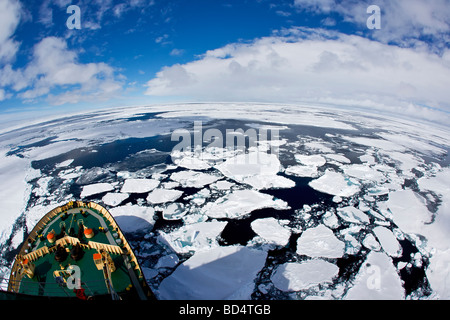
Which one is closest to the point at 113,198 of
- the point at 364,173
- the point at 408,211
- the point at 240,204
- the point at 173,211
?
the point at 173,211

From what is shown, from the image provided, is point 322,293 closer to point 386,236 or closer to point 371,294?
point 371,294

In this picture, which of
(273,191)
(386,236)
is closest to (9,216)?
(273,191)

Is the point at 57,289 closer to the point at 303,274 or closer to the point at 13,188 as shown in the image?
the point at 303,274

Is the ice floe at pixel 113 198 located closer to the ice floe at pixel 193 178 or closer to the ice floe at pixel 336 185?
the ice floe at pixel 193 178

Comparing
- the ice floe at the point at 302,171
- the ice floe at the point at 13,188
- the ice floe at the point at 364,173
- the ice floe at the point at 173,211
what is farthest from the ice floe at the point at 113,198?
the ice floe at the point at 364,173

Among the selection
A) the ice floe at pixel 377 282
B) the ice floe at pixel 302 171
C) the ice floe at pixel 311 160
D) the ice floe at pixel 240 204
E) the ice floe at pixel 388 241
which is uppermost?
the ice floe at pixel 311 160

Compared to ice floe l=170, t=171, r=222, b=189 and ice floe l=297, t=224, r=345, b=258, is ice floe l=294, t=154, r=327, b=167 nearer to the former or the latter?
ice floe l=170, t=171, r=222, b=189
